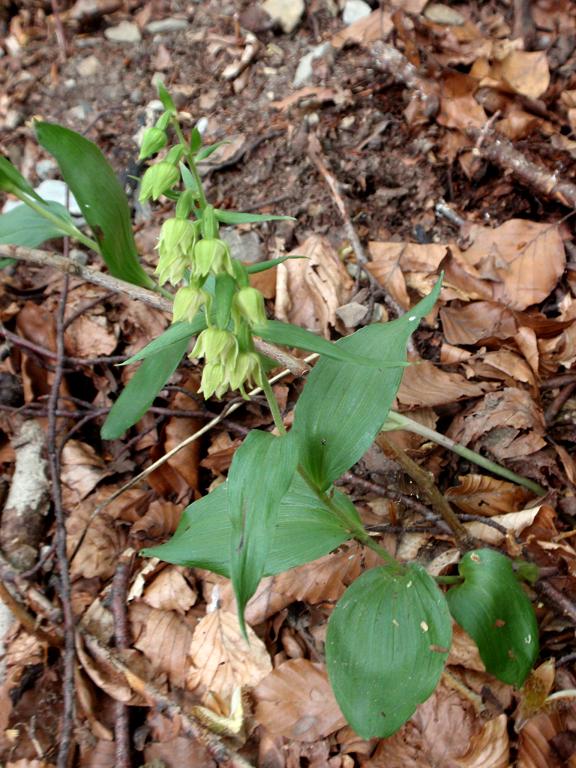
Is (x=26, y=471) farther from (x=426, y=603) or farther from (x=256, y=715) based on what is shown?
(x=426, y=603)

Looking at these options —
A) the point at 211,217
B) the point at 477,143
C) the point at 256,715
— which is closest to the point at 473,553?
the point at 256,715

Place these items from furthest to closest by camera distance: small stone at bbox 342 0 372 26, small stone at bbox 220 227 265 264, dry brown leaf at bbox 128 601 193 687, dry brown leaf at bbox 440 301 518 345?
small stone at bbox 342 0 372 26
small stone at bbox 220 227 265 264
dry brown leaf at bbox 440 301 518 345
dry brown leaf at bbox 128 601 193 687

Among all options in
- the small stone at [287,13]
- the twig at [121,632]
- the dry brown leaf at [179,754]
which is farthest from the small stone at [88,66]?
the dry brown leaf at [179,754]

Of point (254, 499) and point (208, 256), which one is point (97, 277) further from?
point (254, 499)

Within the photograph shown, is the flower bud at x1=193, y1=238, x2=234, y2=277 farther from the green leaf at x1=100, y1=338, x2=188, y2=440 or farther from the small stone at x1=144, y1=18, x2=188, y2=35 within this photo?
the small stone at x1=144, y1=18, x2=188, y2=35

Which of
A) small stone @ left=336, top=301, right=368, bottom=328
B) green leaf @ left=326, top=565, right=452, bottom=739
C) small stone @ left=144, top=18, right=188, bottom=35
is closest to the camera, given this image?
green leaf @ left=326, top=565, right=452, bottom=739

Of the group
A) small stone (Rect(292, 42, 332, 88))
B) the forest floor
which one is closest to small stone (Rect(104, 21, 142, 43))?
the forest floor

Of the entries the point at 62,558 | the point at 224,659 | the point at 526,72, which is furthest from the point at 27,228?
the point at 526,72
